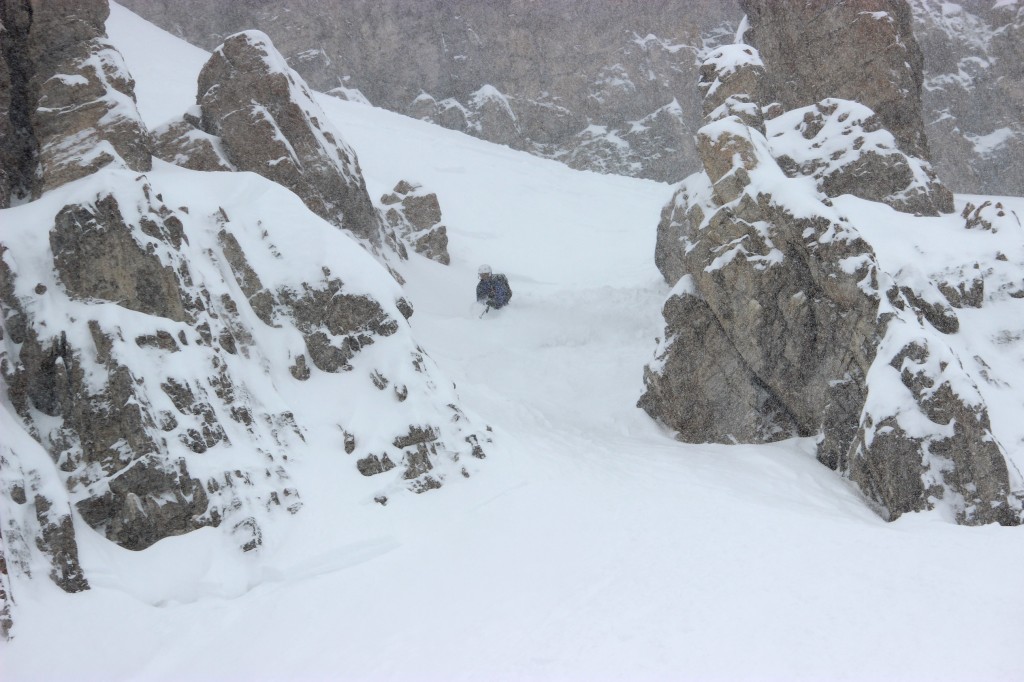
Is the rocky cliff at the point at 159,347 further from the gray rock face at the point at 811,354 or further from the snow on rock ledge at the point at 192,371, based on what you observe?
the gray rock face at the point at 811,354

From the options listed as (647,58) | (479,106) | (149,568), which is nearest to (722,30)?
(647,58)

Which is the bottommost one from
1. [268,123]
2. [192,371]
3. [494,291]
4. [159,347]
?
[494,291]

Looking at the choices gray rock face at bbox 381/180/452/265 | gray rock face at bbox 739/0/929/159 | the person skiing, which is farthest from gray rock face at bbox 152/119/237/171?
gray rock face at bbox 739/0/929/159

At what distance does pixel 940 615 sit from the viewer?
22.6ft

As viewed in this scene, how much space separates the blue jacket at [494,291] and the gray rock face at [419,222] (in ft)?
14.5

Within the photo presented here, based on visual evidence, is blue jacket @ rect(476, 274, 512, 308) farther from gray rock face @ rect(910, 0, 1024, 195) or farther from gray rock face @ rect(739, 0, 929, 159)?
gray rock face @ rect(910, 0, 1024, 195)

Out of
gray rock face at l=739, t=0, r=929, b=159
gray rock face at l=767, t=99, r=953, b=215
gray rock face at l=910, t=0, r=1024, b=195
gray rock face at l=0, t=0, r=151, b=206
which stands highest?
gray rock face at l=0, t=0, r=151, b=206

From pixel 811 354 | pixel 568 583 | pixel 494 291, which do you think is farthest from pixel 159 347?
pixel 494 291

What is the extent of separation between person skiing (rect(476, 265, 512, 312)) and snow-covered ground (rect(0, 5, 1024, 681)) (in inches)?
279

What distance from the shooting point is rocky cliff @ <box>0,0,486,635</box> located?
7941 mm

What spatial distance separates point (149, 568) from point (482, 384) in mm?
8804

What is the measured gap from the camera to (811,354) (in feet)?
45.1

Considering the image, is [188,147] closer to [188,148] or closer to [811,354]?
[188,148]

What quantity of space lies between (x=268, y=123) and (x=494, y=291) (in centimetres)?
770
